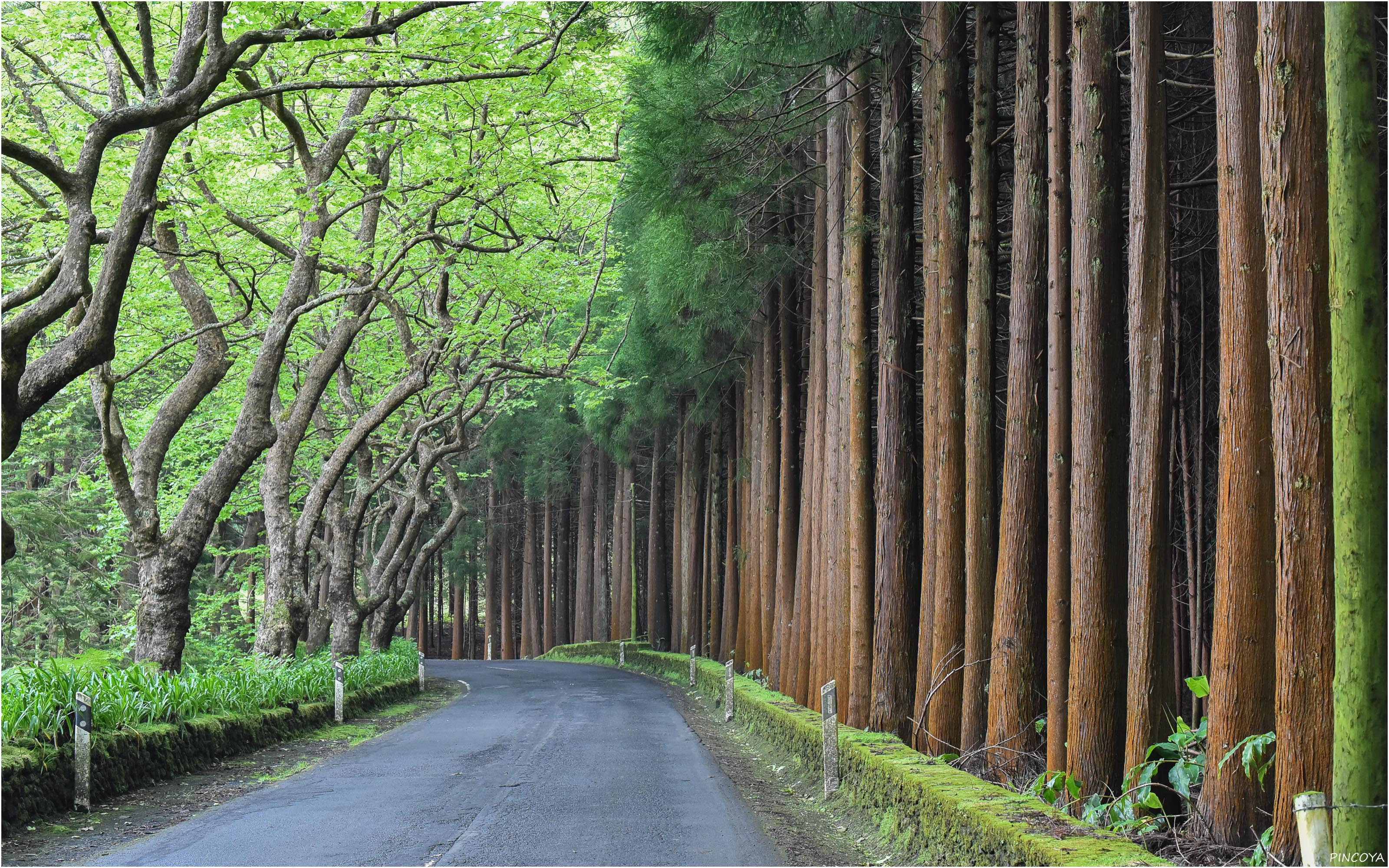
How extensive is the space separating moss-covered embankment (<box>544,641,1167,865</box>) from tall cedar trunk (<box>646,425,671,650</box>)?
2005 centimetres

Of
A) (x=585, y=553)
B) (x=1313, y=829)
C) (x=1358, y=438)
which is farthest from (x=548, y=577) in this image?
(x=1313, y=829)

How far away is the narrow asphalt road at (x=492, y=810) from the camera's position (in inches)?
272

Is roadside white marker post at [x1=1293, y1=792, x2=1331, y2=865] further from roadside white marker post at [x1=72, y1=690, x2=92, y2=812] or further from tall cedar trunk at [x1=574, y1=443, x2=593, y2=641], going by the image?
tall cedar trunk at [x1=574, y1=443, x2=593, y2=641]

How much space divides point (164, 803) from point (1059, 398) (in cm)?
769

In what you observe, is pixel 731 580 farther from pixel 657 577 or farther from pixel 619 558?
pixel 619 558

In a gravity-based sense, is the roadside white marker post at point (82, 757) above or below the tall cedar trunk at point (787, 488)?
below

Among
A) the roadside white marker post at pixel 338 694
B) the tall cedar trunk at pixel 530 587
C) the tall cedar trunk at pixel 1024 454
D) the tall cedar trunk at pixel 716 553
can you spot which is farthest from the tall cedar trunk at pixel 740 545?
the tall cedar trunk at pixel 530 587

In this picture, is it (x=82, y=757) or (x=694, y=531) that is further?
(x=694, y=531)

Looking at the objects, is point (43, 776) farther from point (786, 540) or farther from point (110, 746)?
point (786, 540)

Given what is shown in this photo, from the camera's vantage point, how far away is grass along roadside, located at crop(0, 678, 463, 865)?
7075mm

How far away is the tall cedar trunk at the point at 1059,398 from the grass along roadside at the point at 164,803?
6160mm

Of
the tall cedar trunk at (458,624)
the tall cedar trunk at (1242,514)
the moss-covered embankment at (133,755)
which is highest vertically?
the tall cedar trunk at (1242,514)

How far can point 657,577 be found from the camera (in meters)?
31.9

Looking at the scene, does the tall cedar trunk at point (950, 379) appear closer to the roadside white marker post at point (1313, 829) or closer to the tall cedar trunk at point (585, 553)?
the roadside white marker post at point (1313, 829)
